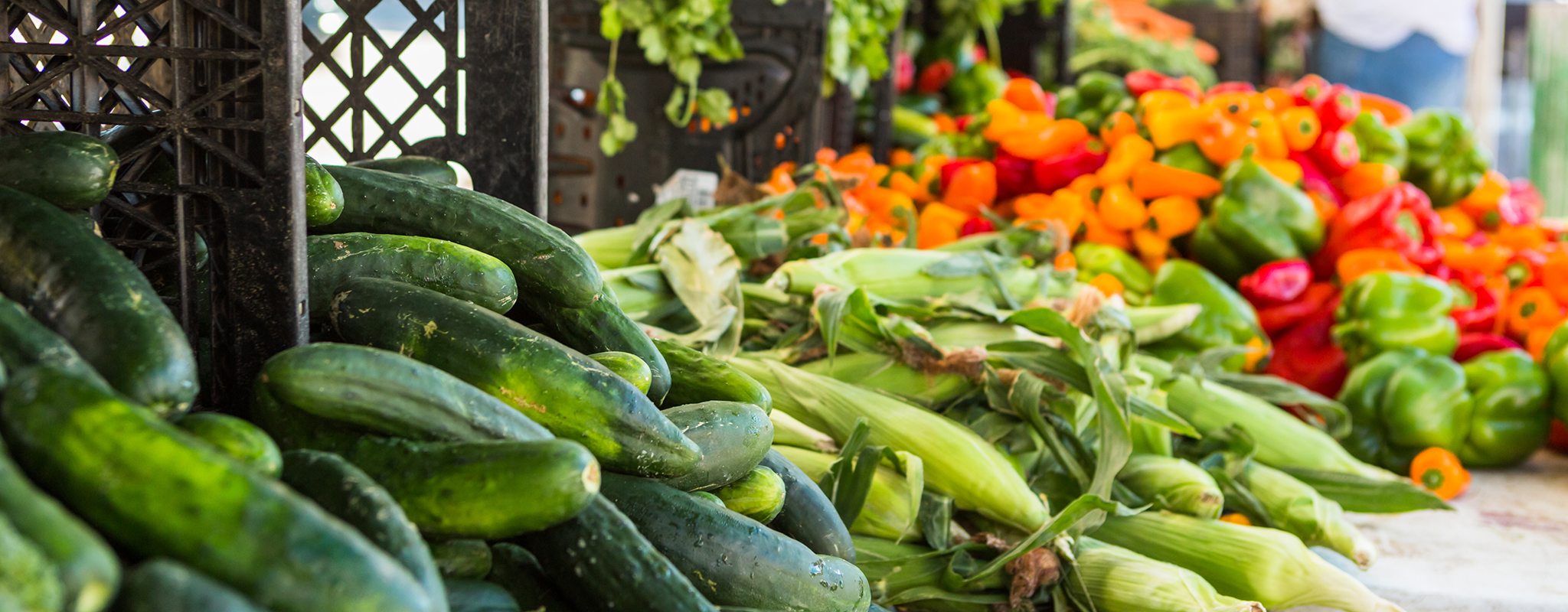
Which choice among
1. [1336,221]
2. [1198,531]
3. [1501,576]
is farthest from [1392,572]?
[1336,221]

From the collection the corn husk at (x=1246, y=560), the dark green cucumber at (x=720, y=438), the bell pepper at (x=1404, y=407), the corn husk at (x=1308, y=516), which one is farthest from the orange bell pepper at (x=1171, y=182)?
the dark green cucumber at (x=720, y=438)

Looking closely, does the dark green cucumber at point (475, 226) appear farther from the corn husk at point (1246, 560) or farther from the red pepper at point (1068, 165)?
the red pepper at point (1068, 165)

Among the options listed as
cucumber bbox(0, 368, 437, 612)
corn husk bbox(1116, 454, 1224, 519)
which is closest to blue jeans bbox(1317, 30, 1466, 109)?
corn husk bbox(1116, 454, 1224, 519)

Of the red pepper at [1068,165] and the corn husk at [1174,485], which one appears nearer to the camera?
the corn husk at [1174,485]

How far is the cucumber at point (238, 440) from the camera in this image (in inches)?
26.4

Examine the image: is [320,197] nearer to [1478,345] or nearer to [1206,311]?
[1206,311]

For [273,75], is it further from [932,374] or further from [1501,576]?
[1501,576]

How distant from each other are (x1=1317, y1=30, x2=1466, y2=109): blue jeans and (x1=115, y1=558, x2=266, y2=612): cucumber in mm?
7426

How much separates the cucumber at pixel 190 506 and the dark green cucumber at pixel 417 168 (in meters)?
0.59

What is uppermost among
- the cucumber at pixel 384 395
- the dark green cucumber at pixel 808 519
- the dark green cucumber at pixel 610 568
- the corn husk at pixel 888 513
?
the cucumber at pixel 384 395

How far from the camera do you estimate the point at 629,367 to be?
953 mm

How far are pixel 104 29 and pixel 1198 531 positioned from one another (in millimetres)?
1420

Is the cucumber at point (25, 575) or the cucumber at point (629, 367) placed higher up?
the cucumber at point (25, 575)

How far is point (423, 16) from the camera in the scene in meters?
1.35
